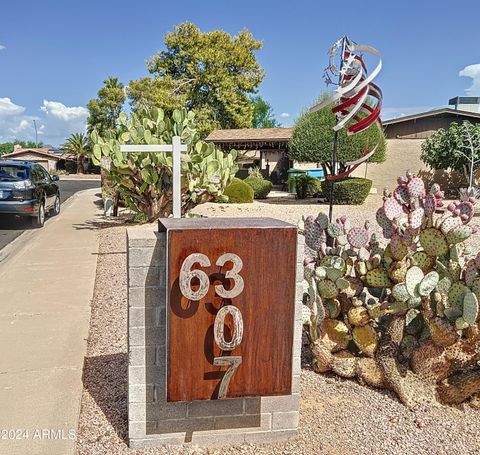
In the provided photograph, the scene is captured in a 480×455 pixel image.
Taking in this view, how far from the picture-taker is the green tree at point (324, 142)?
2006 centimetres

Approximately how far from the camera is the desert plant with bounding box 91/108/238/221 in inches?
398

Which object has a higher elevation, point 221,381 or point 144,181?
point 144,181

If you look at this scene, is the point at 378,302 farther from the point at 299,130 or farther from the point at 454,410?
the point at 299,130

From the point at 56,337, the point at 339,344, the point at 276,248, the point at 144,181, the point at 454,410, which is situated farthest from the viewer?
the point at 144,181

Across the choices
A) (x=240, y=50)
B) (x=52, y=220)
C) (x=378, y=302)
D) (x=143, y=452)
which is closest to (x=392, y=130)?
(x=240, y=50)

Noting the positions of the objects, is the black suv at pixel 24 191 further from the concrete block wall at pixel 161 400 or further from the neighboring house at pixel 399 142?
the neighboring house at pixel 399 142

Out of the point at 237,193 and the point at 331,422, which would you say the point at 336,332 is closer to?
the point at 331,422

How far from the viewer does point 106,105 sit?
48.0 metres

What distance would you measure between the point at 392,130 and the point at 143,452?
88.0ft

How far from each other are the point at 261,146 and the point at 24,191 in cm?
1823

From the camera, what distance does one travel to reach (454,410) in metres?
3.57

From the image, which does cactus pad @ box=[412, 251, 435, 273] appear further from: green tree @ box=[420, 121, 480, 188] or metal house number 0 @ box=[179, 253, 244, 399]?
green tree @ box=[420, 121, 480, 188]

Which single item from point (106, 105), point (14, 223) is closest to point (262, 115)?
point (106, 105)

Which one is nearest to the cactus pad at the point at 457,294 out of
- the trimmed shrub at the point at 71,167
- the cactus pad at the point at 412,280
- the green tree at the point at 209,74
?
the cactus pad at the point at 412,280
